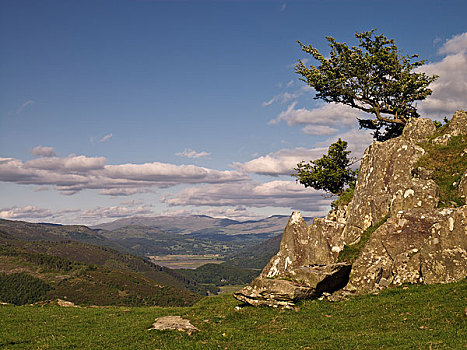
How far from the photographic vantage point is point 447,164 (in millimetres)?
43188

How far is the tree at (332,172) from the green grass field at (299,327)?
3387 centimetres

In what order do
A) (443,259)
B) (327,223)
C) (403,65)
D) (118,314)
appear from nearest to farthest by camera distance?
1. (443,259)
2. (118,314)
3. (327,223)
4. (403,65)

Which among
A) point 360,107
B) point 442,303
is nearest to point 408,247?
point 442,303

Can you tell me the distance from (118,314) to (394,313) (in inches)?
1123

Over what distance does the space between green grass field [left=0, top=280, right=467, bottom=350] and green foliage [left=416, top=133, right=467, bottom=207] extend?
13319mm

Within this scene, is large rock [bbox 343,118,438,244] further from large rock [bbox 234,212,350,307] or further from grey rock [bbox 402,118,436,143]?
large rock [bbox 234,212,350,307]

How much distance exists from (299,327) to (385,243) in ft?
45.1

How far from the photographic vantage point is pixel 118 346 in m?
24.6

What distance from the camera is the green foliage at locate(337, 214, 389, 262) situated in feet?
124

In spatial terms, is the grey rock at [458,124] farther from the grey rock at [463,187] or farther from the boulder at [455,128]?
the grey rock at [463,187]

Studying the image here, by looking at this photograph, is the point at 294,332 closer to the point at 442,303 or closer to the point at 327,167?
the point at 442,303

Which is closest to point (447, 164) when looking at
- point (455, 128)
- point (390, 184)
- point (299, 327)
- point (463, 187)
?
point (463, 187)

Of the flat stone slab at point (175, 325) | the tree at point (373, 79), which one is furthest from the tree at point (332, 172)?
the flat stone slab at point (175, 325)

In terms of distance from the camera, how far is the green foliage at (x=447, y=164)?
38.0 metres
